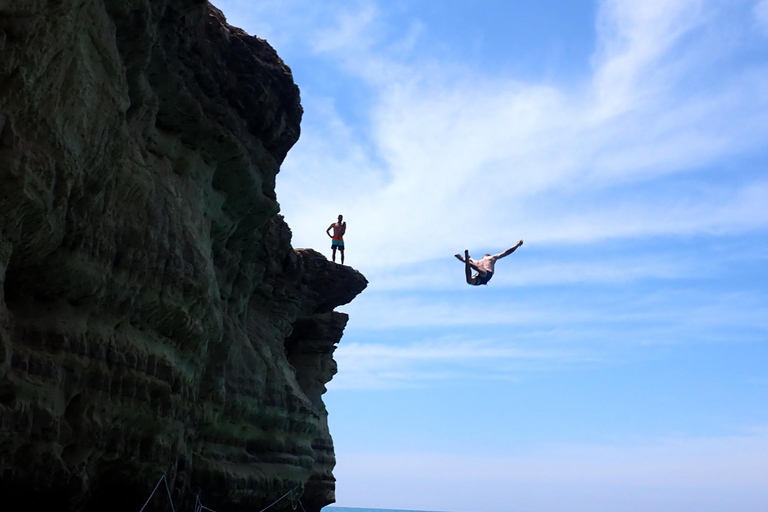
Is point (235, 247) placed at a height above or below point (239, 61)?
below

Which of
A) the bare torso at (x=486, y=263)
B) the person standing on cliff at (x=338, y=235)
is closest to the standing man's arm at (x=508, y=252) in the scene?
the bare torso at (x=486, y=263)

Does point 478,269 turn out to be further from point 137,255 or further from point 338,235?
point 137,255

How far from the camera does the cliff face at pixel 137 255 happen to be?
995 cm

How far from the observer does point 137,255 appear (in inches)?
507

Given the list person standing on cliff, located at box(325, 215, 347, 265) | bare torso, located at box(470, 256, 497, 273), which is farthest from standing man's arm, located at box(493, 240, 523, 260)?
person standing on cliff, located at box(325, 215, 347, 265)

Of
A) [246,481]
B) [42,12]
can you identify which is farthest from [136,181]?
[246,481]

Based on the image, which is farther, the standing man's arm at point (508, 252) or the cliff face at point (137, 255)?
the standing man's arm at point (508, 252)

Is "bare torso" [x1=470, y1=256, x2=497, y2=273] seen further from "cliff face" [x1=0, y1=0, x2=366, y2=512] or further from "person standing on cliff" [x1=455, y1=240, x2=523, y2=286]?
"cliff face" [x1=0, y1=0, x2=366, y2=512]

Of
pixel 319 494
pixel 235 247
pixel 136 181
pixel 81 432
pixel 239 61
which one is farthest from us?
pixel 319 494

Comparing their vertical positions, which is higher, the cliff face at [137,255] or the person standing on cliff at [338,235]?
the person standing on cliff at [338,235]

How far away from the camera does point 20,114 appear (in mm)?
9445

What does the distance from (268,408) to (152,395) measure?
703cm

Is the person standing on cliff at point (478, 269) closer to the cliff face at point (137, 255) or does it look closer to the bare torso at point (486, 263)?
the bare torso at point (486, 263)

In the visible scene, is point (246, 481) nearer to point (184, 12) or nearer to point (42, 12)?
point (184, 12)
